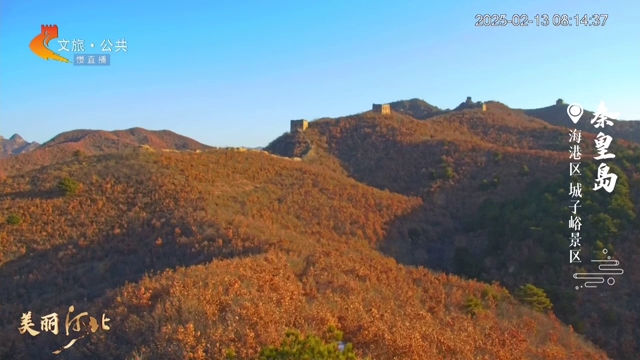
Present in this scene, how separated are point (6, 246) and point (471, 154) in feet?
94.1

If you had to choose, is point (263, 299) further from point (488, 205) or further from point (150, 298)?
point (488, 205)

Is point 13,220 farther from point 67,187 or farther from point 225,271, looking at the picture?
point 225,271

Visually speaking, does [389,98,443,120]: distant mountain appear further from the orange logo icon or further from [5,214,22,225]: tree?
the orange logo icon

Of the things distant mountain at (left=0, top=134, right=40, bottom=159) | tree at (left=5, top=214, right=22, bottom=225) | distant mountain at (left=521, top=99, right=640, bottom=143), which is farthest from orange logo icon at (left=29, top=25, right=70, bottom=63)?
distant mountain at (left=0, top=134, right=40, bottom=159)

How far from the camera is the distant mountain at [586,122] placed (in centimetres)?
5466

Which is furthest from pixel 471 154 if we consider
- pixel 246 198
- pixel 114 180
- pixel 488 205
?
pixel 114 180

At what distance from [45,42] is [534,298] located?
16.6 metres

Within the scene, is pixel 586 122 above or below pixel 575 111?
above

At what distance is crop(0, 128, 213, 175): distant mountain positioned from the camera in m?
47.2

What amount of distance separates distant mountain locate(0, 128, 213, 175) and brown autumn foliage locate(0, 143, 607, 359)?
16.7 meters

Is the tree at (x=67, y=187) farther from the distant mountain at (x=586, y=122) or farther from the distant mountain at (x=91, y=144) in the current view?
the distant mountain at (x=586, y=122)

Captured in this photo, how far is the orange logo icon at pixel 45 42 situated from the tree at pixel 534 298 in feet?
51.8

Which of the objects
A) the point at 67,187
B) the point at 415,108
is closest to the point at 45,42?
the point at 67,187

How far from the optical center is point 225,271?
10.8 m
